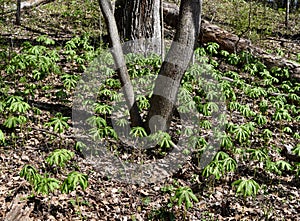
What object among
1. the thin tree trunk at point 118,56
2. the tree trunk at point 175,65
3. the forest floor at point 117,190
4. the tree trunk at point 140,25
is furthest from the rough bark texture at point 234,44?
the thin tree trunk at point 118,56

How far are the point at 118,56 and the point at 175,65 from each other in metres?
0.70

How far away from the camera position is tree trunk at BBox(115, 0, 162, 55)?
654 cm

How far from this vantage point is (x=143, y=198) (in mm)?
3727

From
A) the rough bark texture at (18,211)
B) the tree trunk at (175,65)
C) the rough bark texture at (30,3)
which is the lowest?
the rough bark texture at (18,211)

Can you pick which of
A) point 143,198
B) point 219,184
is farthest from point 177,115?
point 143,198

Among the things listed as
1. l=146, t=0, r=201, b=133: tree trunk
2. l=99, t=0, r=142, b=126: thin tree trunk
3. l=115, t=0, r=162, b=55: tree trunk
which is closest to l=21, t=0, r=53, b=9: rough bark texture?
l=115, t=0, r=162, b=55: tree trunk

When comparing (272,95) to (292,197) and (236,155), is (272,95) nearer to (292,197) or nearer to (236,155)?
(236,155)

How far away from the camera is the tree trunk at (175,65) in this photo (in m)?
3.97

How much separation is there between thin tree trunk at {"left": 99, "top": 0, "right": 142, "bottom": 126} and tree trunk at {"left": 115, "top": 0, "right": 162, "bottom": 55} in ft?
8.08

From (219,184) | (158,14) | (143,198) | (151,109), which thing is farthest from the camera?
(158,14)

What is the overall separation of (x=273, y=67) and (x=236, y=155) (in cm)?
320

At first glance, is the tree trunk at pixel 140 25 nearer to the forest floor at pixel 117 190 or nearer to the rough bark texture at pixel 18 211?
the forest floor at pixel 117 190

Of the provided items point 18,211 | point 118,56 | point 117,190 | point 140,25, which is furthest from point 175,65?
point 140,25

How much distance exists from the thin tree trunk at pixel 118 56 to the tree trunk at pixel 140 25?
246 cm
